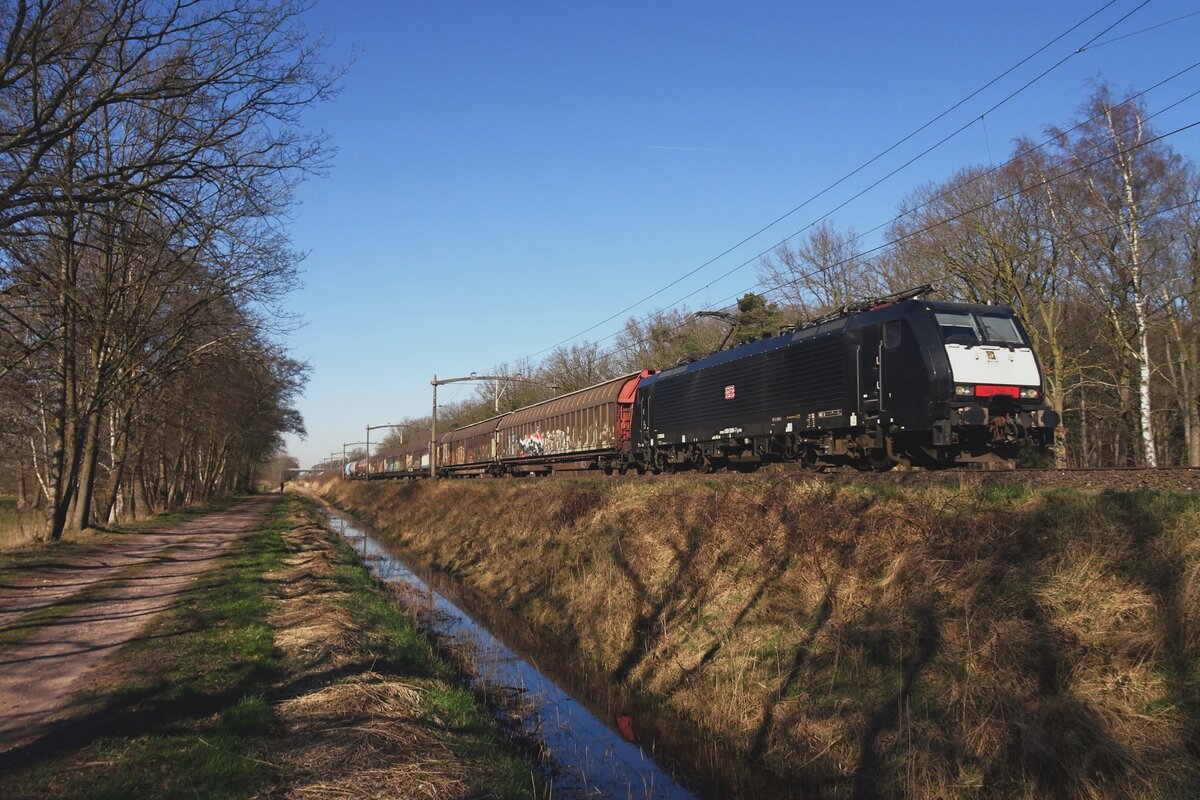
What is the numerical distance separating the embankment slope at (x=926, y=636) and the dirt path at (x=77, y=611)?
21.0 feet

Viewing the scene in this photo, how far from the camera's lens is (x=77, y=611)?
11.0 meters

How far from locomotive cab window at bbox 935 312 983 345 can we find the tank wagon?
0.07 ft

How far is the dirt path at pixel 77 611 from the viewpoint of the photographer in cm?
687

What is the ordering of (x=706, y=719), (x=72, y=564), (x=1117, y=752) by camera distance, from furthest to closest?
(x=72, y=564), (x=706, y=719), (x=1117, y=752)

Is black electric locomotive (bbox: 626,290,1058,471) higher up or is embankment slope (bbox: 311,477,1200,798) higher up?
black electric locomotive (bbox: 626,290,1058,471)

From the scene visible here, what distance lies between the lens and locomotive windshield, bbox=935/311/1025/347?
1308 cm

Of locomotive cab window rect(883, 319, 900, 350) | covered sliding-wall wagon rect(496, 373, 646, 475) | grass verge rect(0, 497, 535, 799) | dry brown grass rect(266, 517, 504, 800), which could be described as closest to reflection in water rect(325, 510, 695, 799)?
grass verge rect(0, 497, 535, 799)

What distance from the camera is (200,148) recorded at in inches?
488

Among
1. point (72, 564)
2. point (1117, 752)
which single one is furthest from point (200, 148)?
point (1117, 752)

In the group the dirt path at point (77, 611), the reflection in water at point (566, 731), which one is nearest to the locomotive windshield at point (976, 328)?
the reflection in water at point (566, 731)

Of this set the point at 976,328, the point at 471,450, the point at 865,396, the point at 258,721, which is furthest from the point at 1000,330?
the point at 471,450

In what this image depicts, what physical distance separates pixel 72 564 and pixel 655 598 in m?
12.0

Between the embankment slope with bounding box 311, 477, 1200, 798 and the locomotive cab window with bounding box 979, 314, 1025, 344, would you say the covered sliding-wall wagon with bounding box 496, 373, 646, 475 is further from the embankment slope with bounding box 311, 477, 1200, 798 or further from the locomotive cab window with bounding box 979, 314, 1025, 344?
the locomotive cab window with bounding box 979, 314, 1025, 344

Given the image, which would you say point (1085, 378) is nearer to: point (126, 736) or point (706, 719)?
point (706, 719)
